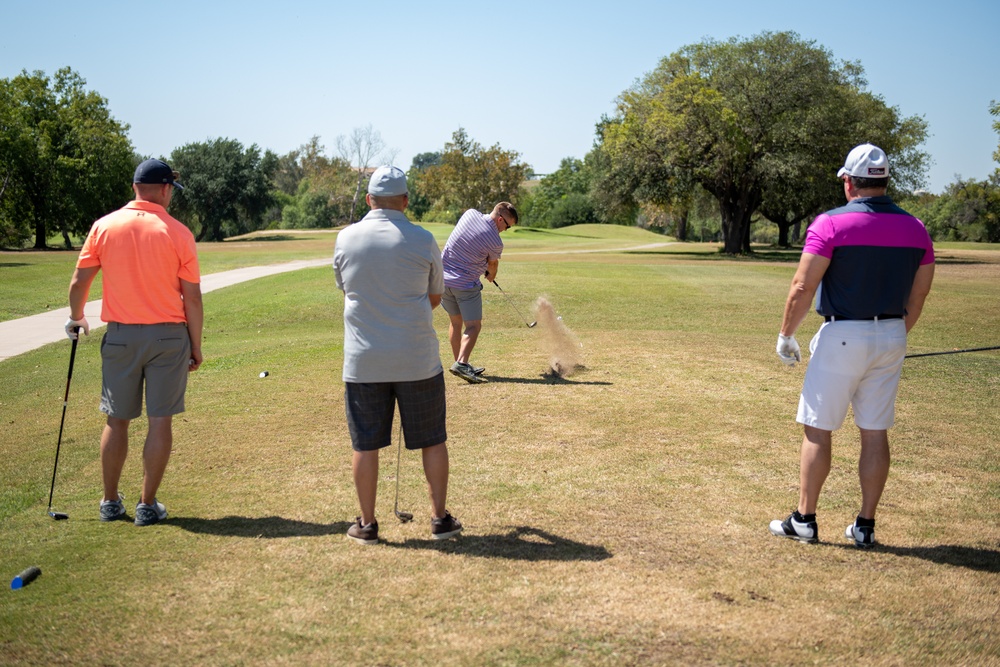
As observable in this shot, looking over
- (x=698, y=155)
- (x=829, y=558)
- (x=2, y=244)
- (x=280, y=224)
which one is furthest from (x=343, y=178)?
(x=829, y=558)

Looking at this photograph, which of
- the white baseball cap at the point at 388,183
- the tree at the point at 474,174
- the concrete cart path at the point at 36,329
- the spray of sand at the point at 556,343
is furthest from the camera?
the tree at the point at 474,174

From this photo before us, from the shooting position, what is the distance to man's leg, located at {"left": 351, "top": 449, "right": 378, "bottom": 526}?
5.00 m

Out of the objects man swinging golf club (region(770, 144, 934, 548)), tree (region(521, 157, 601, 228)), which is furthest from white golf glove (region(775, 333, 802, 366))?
tree (region(521, 157, 601, 228))

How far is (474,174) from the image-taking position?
290 ft

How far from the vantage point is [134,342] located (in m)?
5.32

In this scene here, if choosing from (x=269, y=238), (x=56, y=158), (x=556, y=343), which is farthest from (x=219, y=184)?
(x=556, y=343)

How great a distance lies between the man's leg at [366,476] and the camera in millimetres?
5004

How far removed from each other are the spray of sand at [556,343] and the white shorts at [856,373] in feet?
19.1

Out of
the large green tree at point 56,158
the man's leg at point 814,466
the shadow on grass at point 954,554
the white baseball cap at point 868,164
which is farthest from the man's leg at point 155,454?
the large green tree at point 56,158

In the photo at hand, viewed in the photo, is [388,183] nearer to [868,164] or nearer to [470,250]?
[868,164]

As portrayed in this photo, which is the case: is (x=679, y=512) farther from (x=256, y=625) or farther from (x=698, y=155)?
(x=698, y=155)

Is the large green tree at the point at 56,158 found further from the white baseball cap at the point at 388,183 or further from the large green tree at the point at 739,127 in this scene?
the white baseball cap at the point at 388,183

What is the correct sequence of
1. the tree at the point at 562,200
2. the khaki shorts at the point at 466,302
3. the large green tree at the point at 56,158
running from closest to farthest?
the khaki shorts at the point at 466,302
the large green tree at the point at 56,158
the tree at the point at 562,200

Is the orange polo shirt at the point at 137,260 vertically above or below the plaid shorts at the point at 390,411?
above
